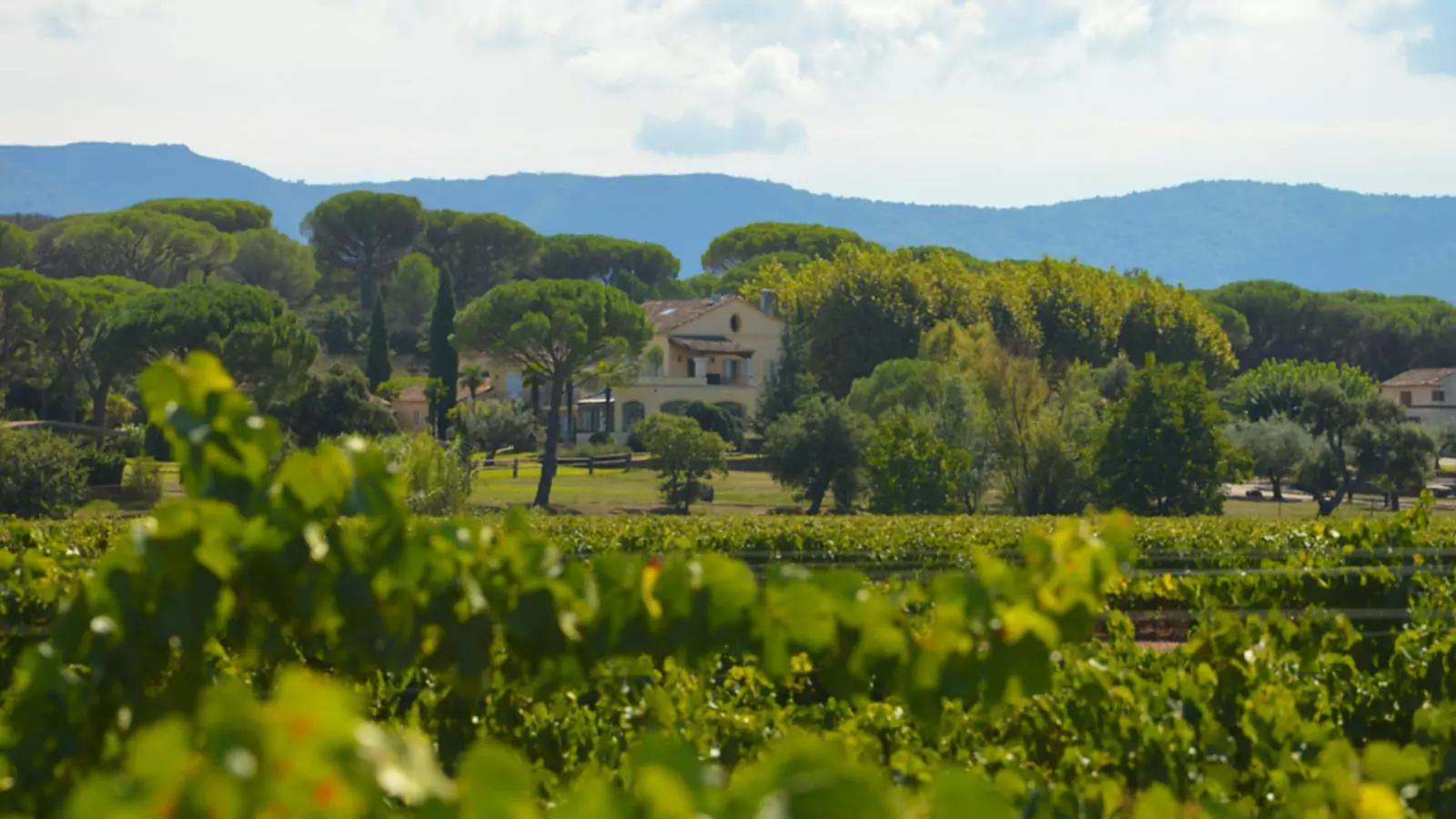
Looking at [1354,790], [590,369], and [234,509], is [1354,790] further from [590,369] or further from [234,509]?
[590,369]

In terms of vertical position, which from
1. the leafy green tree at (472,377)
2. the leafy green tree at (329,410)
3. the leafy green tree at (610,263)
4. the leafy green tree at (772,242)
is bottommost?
the leafy green tree at (329,410)

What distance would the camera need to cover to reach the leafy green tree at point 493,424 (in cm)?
5522

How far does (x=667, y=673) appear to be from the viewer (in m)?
6.03

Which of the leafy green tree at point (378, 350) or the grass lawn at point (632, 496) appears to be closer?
the grass lawn at point (632, 496)

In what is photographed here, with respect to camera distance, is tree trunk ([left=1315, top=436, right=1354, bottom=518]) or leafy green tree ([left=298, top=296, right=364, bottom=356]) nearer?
tree trunk ([left=1315, top=436, right=1354, bottom=518])

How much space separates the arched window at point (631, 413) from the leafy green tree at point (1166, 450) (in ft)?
107

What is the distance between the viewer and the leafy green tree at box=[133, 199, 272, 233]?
3829 inches

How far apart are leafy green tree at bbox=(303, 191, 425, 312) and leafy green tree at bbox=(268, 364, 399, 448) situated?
5335cm

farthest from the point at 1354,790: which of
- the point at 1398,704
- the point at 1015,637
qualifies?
the point at 1398,704

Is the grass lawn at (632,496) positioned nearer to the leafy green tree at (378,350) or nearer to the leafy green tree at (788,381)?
the leafy green tree at (788,381)

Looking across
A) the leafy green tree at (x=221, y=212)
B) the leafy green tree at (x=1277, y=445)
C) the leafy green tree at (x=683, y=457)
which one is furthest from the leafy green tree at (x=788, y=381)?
the leafy green tree at (x=221, y=212)

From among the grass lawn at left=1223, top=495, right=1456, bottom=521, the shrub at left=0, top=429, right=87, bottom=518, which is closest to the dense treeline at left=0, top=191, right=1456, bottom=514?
the grass lawn at left=1223, top=495, right=1456, bottom=521

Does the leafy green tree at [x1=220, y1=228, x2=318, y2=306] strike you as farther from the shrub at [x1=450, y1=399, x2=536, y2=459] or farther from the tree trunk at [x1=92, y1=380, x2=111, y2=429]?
the shrub at [x1=450, y1=399, x2=536, y2=459]

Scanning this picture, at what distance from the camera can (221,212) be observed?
320 feet
